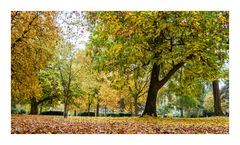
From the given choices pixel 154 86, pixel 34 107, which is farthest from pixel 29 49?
pixel 154 86

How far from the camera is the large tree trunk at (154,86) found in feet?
29.6

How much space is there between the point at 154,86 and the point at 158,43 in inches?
51.4

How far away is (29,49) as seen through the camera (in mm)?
8062

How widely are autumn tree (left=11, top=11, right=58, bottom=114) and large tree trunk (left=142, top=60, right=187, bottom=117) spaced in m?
2.99

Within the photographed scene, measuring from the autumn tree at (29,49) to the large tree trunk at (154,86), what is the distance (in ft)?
9.80

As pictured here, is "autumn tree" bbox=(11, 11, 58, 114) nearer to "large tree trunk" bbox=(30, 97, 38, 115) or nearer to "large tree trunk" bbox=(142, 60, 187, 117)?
"large tree trunk" bbox=(30, 97, 38, 115)

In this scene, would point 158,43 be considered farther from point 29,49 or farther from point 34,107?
point 34,107

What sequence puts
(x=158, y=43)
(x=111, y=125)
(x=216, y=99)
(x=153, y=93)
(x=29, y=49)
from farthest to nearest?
1. (x=216, y=99)
2. (x=153, y=93)
3. (x=158, y=43)
4. (x=29, y=49)
5. (x=111, y=125)

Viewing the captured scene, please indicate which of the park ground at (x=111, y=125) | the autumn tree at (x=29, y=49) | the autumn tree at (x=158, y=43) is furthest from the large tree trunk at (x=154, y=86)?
the autumn tree at (x=29, y=49)

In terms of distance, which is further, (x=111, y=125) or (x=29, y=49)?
(x=29, y=49)
